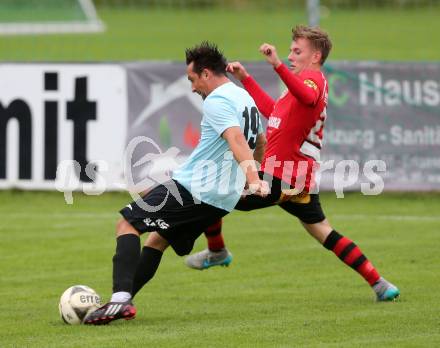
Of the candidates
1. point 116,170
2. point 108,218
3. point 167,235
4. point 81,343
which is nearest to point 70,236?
point 108,218

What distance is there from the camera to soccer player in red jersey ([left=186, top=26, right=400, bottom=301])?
9.09 metres

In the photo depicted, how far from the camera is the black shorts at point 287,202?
29.8 feet

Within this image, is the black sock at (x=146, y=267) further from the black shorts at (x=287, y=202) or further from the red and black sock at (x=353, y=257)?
the red and black sock at (x=353, y=257)

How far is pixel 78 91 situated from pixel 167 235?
24.1 feet

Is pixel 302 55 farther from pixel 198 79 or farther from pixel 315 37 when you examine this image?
pixel 198 79

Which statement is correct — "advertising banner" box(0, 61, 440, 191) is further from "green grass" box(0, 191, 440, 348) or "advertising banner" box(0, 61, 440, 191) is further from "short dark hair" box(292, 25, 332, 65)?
"short dark hair" box(292, 25, 332, 65)

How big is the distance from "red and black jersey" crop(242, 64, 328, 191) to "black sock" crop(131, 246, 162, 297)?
122cm

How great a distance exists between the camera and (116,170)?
15484mm

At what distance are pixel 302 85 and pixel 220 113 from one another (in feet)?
3.07

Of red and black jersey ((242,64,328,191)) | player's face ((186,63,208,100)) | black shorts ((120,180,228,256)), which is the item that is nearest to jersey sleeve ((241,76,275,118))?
red and black jersey ((242,64,328,191))

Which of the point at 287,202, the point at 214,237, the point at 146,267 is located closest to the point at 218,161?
the point at 146,267

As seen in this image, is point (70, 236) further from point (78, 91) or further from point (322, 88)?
point (322, 88)

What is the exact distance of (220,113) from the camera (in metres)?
8.06

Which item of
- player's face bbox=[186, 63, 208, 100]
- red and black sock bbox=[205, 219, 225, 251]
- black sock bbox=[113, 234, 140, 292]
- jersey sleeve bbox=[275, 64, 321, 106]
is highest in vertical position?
player's face bbox=[186, 63, 208, 100]
